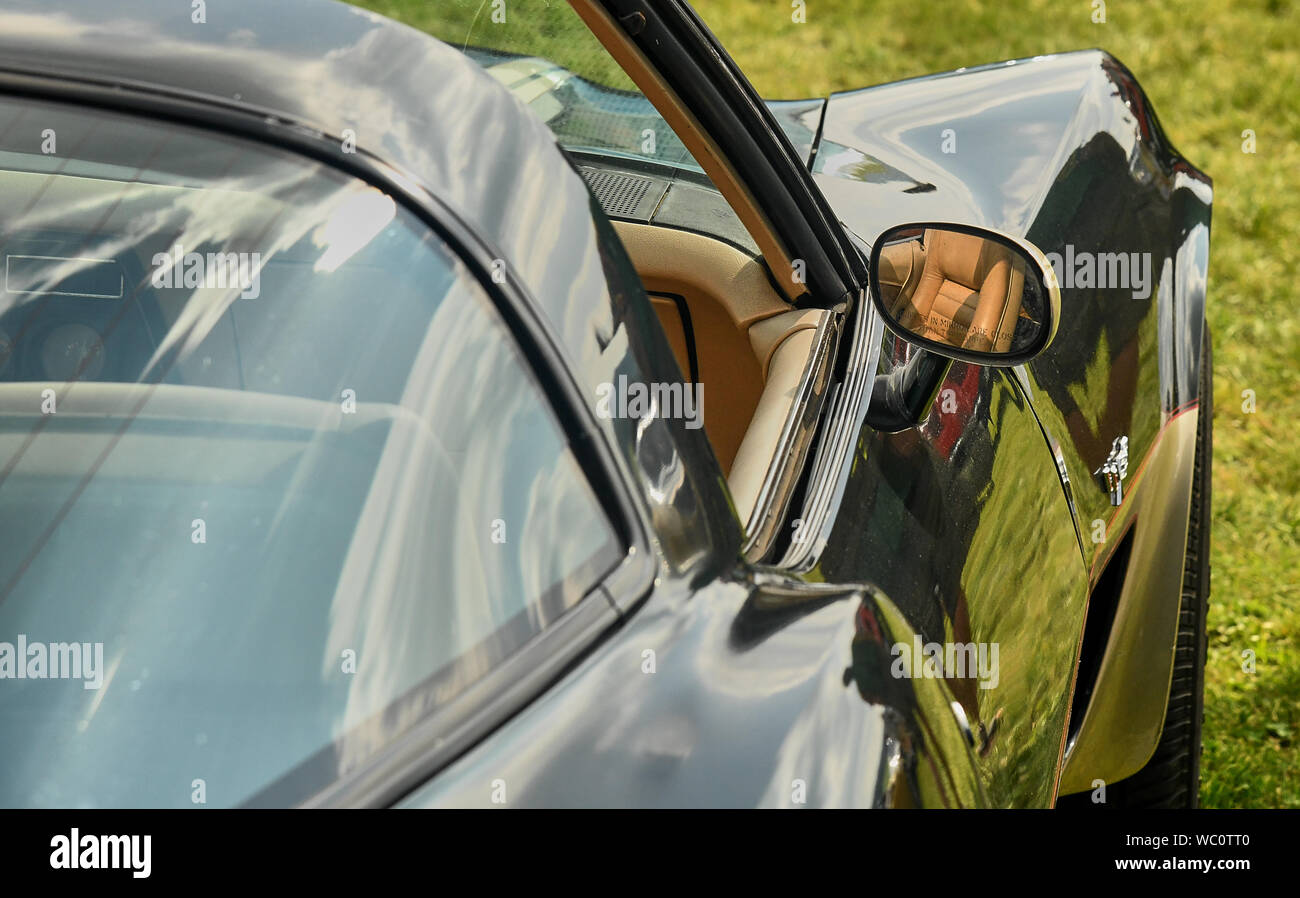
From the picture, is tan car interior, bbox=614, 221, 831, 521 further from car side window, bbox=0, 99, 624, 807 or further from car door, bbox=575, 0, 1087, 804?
car side window, bbox=0, 99, 624, 807

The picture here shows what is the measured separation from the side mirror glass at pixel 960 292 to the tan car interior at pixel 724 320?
166 millimetres

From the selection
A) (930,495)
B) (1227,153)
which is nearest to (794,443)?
(930,495)

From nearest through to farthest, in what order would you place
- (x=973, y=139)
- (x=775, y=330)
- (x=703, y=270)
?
(x=775, y=330), (x=703, y=270), (x=973, y=139)

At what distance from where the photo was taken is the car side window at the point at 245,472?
0.98 metres

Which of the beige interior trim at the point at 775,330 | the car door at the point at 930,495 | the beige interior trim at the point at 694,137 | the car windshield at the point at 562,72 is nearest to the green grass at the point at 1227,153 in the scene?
the car windshield at the point at 562,72

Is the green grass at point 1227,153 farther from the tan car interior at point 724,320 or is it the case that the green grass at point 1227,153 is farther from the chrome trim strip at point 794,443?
the chrome trim strip at point 794,443

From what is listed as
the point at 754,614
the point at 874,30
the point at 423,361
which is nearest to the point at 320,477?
the point at 423,361

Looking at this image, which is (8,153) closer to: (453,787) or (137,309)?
(137,309)

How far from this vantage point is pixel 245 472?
1062 mm

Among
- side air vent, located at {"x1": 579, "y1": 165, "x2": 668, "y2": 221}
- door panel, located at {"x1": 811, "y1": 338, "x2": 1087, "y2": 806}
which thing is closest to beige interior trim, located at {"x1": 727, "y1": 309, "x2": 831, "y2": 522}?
door panel, located at {"x1": 811, "y1": 338, "x2": 1087, "y2": 806}

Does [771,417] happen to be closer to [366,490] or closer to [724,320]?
[724,320]

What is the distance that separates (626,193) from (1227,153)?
3962mm

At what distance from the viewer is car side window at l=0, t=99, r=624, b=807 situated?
0.98 meters

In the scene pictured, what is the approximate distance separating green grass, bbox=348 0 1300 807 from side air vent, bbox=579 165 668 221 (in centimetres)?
22
